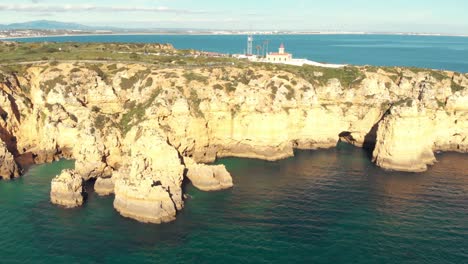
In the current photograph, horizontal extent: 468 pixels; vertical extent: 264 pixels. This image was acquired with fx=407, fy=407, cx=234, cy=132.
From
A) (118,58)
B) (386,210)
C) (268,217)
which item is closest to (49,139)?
(118,58)

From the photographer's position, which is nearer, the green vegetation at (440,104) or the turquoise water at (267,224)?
the turquoise water at (267,224)

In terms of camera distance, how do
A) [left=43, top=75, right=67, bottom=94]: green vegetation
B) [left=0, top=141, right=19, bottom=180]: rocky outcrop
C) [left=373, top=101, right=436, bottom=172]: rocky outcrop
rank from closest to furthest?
[left=0, top=141, right=19, bottom=180]: rocky outcrop
[left=373, top=101, right=436, bottom=172]: rocky outcrop
[left=43, top=75, right=67, bottom=94]: green vegetation

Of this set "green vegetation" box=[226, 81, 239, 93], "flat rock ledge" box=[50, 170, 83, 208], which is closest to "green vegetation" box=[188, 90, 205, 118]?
"green vegetation" box=[226, 81, 239, 93]

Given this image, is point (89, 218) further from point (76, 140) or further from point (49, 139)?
point (49, 139)

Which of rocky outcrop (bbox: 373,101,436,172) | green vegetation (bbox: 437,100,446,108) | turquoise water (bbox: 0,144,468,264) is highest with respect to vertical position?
green vegetation (bbox: 437,100,446,108)

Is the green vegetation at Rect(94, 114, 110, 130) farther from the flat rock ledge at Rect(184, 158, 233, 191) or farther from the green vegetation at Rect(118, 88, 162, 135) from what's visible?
the flat rock ledge at Rect(184, 158, 233, 191)

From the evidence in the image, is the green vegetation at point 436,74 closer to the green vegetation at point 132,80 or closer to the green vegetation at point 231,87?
the green vegetation at point 231,87

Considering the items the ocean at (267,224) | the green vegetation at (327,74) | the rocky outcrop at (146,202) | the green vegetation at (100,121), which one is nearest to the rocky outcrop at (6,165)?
the ocean at (267,224)
